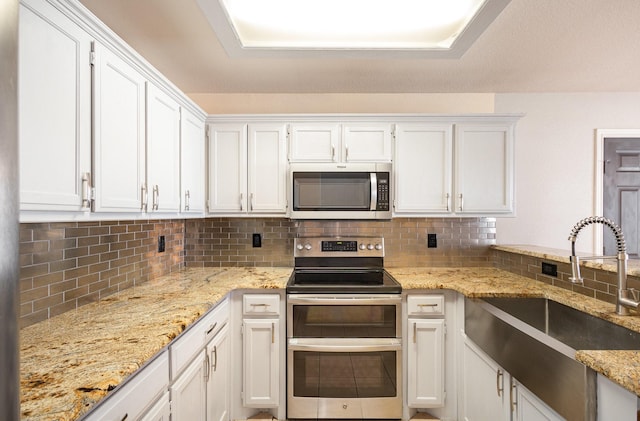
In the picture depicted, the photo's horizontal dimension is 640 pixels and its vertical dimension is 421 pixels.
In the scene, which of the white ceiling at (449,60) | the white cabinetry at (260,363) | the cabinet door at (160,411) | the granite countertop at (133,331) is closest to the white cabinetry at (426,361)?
the granite countertop at (133,331)

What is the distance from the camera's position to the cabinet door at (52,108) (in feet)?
3.11

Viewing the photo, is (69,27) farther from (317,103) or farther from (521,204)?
(521,204)

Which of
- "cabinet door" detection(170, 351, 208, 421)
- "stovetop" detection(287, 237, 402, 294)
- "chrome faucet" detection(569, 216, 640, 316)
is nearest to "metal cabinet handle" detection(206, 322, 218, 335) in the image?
"cabinet door" detection(170, 351, 208, 421)

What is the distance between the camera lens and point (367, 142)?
2.54 meters

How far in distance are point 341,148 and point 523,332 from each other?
1.62 metres

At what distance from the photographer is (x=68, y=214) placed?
44.6 inches

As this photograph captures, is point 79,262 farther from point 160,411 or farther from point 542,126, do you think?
point 542,126

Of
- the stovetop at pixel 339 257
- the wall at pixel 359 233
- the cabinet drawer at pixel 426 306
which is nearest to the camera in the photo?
the cabinet drawer at pixel 426 306

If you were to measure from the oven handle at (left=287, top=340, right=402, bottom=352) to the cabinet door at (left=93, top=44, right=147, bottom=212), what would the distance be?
4.19 ft

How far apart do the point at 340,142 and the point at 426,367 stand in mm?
1655

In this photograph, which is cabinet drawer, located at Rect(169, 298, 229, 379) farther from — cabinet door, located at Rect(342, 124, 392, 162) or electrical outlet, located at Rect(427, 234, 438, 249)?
electrical outlet, located at Rect(427, 234, 438, 249)

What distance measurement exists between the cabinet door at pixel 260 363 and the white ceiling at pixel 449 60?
1.74m

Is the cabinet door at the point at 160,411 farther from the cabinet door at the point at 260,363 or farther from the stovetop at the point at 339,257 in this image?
the stovetop at the point at 339,257

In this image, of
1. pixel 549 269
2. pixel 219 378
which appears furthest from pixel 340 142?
pixel 219 378
